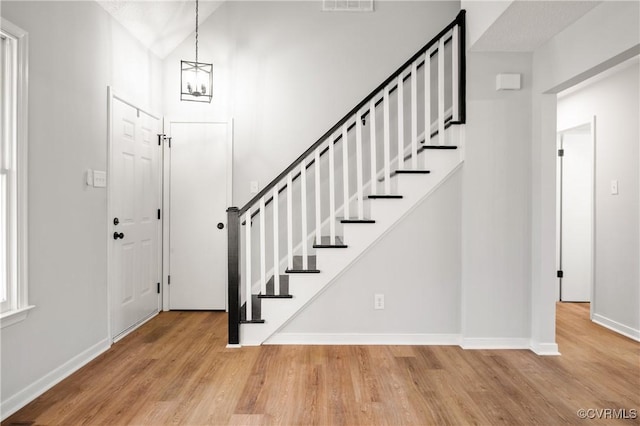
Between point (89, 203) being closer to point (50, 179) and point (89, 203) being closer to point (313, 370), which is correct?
point (50, 179)

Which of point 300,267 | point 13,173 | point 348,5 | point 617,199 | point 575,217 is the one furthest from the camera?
point 575,217

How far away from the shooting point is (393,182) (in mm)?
3646

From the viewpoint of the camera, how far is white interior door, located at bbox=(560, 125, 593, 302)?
15.8ft

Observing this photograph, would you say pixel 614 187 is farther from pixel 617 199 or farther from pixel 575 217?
pixel 575 217

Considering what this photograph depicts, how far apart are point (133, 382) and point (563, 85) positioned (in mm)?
3797

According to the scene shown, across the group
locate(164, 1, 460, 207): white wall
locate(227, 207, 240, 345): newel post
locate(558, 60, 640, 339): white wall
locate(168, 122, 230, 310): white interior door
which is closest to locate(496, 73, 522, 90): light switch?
locate(164, 1, 460, 207): white wall

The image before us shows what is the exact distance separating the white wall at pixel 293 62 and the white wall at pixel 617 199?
1.81 meters

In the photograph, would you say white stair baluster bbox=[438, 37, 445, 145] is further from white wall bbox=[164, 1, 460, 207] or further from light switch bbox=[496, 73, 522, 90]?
white wall bbox=[164, 1, 460, 207]

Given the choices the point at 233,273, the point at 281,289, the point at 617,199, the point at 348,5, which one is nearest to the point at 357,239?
the point at 281,289

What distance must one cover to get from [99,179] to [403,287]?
2.66 meters

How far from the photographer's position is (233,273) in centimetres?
330

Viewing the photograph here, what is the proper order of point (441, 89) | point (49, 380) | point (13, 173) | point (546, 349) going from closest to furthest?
point (13, 173)
point (49, 380)
point (546, 349)
point (441, 89)

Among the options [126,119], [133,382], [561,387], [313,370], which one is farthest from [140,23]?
[561,387]

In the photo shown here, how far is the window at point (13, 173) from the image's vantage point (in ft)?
7.41
